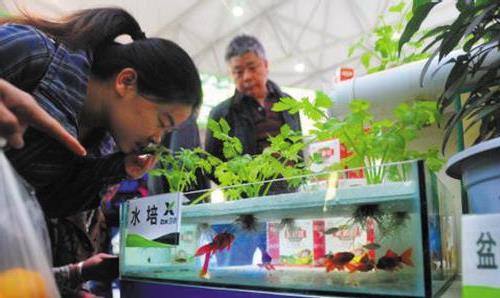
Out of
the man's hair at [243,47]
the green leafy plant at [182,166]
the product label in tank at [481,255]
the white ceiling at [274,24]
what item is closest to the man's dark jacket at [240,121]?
the man's hair at [243,47]

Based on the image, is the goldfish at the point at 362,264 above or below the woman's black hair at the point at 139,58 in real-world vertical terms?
below

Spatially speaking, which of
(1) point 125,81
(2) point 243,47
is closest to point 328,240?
(1) point 125,81

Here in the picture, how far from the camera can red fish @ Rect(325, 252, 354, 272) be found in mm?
784

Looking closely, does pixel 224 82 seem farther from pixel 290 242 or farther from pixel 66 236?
pixel 290 242

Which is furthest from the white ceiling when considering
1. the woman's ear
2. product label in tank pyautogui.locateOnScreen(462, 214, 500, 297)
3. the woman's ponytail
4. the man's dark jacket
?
product label in tank pyautogui.locateOnScreen(462, 214, 500, 297)

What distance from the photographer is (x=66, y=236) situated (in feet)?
4.52

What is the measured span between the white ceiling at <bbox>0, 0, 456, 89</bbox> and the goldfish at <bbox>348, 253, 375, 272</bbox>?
5385 mm

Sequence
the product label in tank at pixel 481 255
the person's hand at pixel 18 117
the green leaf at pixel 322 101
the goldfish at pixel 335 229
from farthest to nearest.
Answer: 1. the green leaf at pixel 322 101
2. the goldfish at pixel 335 229
3. the person's hand at pixel 18 117
4. the product label in tank at pixel 481 255

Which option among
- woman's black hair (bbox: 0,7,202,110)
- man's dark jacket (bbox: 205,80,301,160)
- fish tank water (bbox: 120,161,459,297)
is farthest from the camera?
man's dark jacket (bbox: 205,80,301,160)

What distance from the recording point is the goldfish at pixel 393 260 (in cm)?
69

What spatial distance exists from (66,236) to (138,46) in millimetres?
615

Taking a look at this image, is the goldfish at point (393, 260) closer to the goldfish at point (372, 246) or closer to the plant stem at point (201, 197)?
the goldfish at point (372, 246)

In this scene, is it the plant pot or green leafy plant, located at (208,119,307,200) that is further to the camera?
green leafy plant, located at (208,119,307,200)

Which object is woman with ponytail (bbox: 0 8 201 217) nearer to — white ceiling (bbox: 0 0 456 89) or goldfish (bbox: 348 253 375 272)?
goldfish (bbox: 348 253 375 272)
